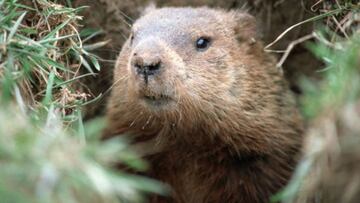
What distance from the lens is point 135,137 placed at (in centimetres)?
439

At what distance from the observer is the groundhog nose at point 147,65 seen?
11.9ft

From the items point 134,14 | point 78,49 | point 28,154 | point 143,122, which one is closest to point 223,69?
point 143,122

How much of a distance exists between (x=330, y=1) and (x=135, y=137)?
1640 millimetres

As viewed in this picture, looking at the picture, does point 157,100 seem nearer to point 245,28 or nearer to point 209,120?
point 209,120

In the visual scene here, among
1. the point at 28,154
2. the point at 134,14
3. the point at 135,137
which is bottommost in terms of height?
the point at 135,137

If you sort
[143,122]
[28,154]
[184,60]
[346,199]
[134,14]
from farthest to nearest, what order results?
[134,14] < [143,122] < [184,60] < [346,199] < [28,154]

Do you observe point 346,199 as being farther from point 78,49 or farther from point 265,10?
point 265,10

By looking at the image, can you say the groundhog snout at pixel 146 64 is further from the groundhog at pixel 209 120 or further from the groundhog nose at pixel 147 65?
the groundhog at pixel 209 120

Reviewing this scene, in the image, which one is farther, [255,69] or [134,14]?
[134,14]

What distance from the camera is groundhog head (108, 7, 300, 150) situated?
377 cm

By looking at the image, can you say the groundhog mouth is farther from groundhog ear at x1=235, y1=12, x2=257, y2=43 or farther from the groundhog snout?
groundhog ear at x1=235, y1=12, x2=257, y2=43

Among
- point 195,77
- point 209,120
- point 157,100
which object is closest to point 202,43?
point 195,77

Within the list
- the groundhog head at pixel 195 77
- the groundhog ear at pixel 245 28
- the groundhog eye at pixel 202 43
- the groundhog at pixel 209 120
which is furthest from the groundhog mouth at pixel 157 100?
the groundhog ear at pixel 245 28

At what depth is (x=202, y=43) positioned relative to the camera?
14.0 ft
